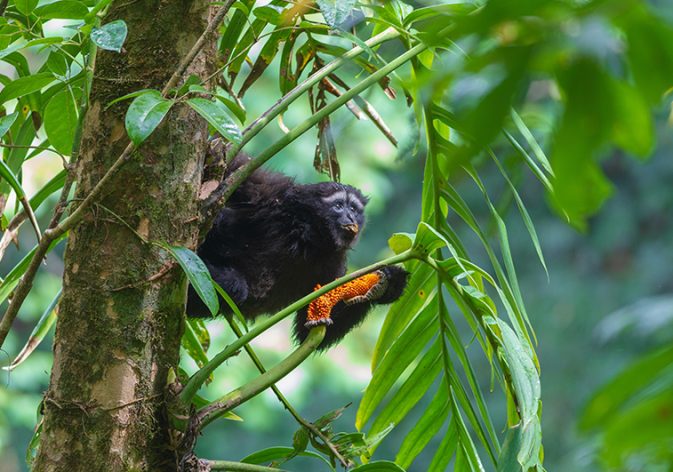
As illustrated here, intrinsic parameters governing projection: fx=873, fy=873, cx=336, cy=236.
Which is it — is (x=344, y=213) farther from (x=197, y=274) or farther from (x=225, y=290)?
(x=197, y=274)

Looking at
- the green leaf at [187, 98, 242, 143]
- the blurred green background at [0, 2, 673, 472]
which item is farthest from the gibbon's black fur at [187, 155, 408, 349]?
the blurred green background at [0, 2, 673, 472]

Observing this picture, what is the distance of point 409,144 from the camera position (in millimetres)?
1507

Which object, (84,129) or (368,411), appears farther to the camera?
(368,411)

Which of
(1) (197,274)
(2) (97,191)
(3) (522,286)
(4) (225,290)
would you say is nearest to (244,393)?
(1) (197,274)

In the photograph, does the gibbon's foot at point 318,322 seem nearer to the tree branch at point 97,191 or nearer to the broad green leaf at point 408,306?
the broad green leaf at point 408,306

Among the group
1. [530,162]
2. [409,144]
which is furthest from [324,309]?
[530,162]

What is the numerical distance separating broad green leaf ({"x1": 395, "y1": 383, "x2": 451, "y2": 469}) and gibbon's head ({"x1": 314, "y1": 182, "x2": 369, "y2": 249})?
745mm

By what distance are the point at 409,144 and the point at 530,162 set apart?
26 cm

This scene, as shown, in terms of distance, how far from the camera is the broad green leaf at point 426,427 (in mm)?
1639

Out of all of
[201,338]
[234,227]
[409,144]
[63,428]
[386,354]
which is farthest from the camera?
[234,227]

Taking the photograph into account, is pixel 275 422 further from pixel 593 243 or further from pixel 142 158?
→ pixel 142 158

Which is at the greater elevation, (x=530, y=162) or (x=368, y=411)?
(x=530, y=162)

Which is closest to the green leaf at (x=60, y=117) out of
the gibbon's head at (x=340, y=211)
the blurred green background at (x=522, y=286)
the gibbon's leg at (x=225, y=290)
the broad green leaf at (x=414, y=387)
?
the gibbon's leg at (x=225, y=290)

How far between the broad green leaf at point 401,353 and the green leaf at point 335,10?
73 centimetres
